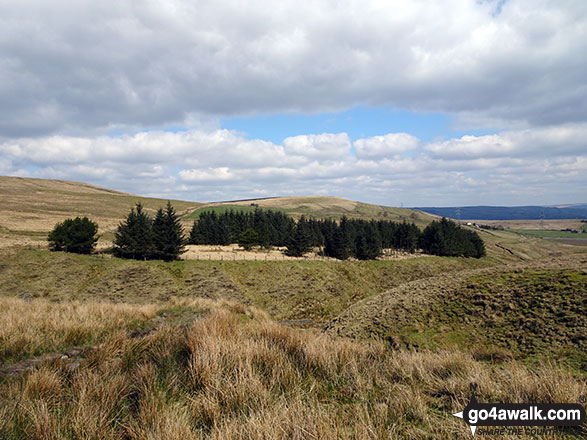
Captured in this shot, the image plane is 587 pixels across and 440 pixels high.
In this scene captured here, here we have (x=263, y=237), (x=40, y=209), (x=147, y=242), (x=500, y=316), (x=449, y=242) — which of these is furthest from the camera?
(x=40, y=209)

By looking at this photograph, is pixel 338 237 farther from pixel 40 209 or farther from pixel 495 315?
pixel 40 209

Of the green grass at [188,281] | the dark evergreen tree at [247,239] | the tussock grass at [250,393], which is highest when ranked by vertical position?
the tussock grass at [250,393]

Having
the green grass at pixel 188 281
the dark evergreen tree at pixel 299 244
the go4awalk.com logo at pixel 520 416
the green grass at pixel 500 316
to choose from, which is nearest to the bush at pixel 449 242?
the green grass at pixel 188 281

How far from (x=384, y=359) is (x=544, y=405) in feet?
9.63

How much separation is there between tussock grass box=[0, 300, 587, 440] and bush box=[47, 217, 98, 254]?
54.6 metres

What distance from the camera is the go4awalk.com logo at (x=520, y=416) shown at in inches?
133

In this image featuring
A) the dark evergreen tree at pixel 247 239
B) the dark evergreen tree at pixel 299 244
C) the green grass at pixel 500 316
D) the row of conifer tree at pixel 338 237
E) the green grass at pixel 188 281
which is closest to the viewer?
the green grass at pixel 500 316

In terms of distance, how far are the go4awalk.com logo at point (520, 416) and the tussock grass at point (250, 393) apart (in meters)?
0.16

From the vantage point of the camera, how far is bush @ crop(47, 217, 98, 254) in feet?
162

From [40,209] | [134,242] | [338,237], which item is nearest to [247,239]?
[338,237]

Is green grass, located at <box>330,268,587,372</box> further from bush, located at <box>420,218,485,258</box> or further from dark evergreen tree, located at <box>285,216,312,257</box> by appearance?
bush, located at <box>420,218,485,258</box>

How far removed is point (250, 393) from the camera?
421 centimetres

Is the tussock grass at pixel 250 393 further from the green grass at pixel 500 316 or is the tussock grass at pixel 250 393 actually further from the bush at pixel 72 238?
the bush at pixel 72 238

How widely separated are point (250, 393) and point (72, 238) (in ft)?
192
